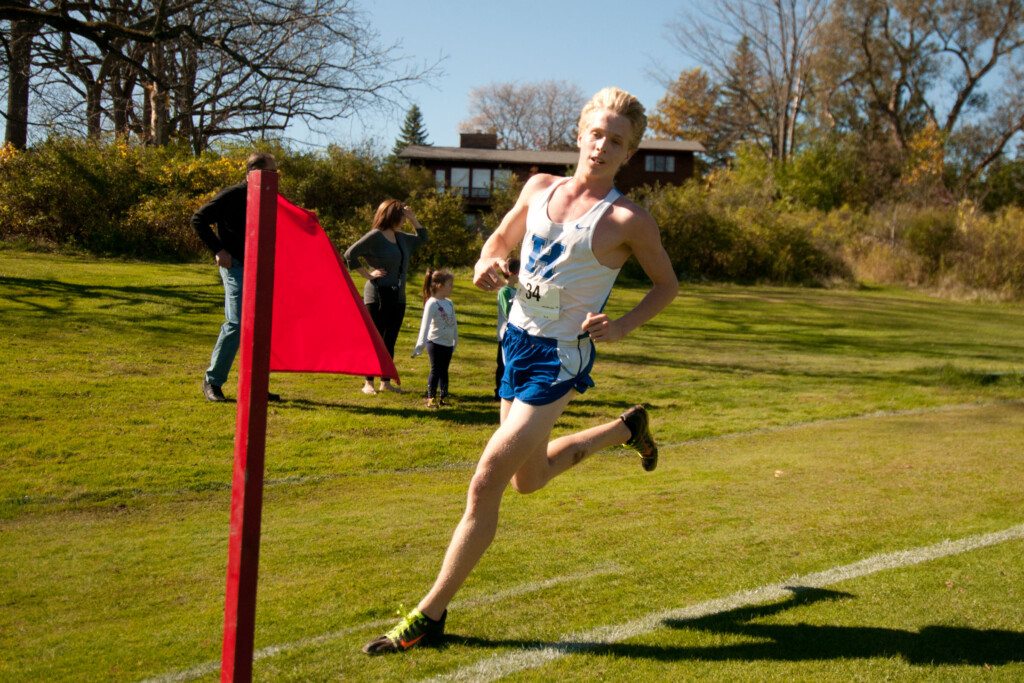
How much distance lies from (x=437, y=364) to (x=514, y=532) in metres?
4.33

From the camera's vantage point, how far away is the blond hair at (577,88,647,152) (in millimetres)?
3666

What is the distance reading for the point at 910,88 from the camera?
55812mm

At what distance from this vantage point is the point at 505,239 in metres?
4.07

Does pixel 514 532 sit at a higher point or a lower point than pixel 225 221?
lower

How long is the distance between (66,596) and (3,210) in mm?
19133

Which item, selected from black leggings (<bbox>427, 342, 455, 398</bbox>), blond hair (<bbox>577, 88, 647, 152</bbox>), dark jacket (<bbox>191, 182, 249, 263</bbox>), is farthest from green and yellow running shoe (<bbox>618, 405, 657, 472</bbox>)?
black leggings (<bbox>427, 342, 455, 398</bbox>)

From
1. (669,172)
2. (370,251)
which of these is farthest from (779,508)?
(669,172)

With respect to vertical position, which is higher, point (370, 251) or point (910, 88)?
point (910, 88)

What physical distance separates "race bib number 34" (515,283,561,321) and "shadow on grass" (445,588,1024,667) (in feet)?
4.61

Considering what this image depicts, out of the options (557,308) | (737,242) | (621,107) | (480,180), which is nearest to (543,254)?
(557,308)

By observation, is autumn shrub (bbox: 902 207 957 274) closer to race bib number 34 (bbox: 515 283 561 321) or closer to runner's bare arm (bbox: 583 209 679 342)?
runner's bare arm (bbox: 583 209 679 342)

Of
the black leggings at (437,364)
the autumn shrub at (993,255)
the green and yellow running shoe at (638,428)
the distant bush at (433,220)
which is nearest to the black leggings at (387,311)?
the black leggings at (437,364)

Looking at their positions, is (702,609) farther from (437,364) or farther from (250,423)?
(437,364)

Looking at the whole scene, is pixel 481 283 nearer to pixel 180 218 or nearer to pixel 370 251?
pixel 370 251
